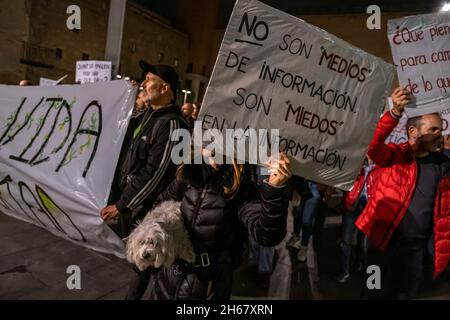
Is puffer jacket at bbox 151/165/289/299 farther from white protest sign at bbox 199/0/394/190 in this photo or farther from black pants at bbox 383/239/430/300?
black pants at bbox 383/239/430/300

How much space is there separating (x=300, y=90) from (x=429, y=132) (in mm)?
1169

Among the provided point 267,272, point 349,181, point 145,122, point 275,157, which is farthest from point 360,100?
point 267,272

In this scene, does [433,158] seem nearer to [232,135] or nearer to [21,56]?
[232,135]

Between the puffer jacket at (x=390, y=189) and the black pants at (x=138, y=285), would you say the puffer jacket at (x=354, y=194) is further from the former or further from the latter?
the black pants at (x=138, y=285)

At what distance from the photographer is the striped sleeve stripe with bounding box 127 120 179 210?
271 centimetres

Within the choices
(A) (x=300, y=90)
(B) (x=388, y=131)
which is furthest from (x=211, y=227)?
(B) (x=388, y=131)

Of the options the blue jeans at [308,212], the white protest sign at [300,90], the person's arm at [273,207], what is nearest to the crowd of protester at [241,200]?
the person's arm at [273,207]

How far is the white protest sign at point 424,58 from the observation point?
2.67 metres

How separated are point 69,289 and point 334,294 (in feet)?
8.66

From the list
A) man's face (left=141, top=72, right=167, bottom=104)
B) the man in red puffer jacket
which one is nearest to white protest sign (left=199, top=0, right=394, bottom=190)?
the man in red puffer jacket

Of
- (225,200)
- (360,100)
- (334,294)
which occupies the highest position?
(360,100)

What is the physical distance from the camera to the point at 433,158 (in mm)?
2670

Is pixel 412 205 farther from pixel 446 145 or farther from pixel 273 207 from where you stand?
pixel 446 145

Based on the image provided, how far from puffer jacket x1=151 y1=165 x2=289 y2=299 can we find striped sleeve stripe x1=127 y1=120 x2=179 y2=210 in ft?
2.09
